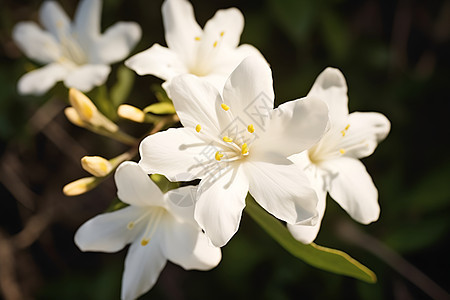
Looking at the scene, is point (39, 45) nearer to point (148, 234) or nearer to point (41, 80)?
point (41, 80)

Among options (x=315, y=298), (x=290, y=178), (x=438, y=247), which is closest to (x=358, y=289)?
(x=315, y=298)

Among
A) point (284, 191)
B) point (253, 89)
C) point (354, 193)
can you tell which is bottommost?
point (354, 193)

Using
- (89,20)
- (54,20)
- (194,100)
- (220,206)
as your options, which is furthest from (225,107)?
(54,20)

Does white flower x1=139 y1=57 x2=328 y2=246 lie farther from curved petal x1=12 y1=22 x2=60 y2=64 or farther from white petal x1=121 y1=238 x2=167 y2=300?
curved petal x1=12 y1=22 x2=60 y2=64

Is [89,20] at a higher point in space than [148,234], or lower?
higher

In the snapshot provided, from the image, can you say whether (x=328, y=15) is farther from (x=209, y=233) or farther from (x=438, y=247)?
(x=209, y=233)

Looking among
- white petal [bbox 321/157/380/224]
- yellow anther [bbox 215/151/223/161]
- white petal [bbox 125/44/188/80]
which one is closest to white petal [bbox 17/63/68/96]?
white petal [bbox 125/44/188/80]
